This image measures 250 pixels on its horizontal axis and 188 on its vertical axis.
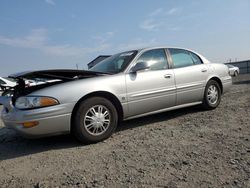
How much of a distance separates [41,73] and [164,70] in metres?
2.15

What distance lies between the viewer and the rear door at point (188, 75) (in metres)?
5.54

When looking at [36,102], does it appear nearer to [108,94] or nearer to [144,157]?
[108,94]

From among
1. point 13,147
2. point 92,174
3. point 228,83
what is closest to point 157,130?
point 92,174

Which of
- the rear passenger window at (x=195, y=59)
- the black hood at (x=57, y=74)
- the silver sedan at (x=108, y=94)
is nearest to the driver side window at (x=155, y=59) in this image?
the silver sedan at (x=108, y=94)

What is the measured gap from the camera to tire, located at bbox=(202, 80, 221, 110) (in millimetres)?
6047

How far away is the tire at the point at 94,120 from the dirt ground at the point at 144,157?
0.13 m

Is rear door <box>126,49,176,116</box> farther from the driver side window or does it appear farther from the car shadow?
the car shadow

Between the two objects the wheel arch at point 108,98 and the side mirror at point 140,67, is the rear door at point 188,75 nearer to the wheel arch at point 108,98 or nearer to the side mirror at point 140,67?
the side mirror at point 140,67

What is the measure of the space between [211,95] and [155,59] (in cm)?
159

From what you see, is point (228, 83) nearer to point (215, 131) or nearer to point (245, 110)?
point (245, 110)

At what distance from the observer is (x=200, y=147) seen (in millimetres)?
3811

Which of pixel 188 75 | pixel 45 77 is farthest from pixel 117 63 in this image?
pixel 188 75

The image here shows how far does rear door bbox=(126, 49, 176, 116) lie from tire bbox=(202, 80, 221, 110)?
97 centimetres

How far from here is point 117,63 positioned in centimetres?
527
